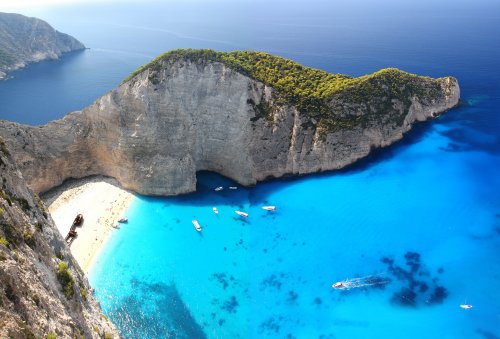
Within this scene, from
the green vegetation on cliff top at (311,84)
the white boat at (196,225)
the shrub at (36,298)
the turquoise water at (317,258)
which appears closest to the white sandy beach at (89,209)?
the turquoise water at (317,258)

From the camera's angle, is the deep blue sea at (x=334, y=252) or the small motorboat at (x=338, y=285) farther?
the small motorboat at (x=338, y=285)

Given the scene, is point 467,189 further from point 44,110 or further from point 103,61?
point 103,61

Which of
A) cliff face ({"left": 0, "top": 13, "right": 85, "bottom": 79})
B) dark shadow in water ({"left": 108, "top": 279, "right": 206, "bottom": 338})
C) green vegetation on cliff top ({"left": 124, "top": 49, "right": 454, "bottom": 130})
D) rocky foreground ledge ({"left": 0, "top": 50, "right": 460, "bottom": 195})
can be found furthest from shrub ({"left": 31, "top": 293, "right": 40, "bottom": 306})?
cliff face ({"left": 0, "top": 13, "right": 85, "bottom": 79})

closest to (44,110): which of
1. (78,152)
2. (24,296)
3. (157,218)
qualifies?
(78,152)

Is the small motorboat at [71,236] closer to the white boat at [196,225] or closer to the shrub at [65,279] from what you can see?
the white boat at [196,225]

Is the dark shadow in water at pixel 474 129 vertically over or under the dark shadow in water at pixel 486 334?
over

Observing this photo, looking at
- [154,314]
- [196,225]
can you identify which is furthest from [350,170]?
[154,314]

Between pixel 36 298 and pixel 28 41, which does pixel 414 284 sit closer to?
pixel 36 298
